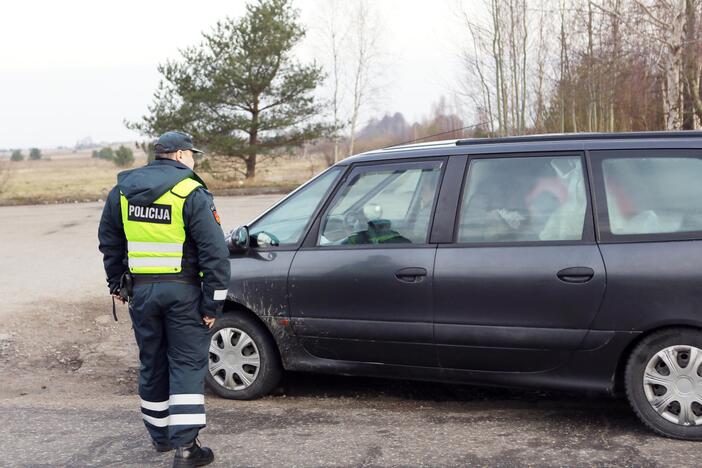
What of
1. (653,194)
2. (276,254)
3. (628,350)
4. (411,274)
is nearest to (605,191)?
(653,194)

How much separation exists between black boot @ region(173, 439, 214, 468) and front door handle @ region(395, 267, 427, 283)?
5.06 feet

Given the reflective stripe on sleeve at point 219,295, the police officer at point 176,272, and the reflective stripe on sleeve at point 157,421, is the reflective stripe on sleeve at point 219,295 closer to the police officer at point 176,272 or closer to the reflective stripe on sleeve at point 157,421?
the police officer at point 176,272

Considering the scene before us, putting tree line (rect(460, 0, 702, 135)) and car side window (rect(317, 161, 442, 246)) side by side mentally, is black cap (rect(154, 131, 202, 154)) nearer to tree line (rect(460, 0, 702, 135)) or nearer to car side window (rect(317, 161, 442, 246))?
car side window (rect(317, 161, 442, 246))

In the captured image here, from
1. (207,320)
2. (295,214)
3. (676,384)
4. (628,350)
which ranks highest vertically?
(295,214)

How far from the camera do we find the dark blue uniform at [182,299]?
4.00 m

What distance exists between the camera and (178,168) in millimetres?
4109

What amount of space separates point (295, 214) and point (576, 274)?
1967 mm

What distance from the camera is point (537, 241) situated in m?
4.48

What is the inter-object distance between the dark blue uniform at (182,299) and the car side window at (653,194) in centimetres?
226

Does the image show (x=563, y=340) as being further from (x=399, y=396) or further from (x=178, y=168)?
(x=178, y=168)

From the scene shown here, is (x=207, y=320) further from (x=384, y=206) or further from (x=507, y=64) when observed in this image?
(x=507, y=64)

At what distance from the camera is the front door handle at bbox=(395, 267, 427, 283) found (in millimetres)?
4656

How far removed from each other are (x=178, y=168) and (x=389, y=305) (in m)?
1.56

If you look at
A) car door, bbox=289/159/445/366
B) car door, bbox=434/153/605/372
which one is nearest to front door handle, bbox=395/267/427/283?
car door, bbox=289/159/445/366
